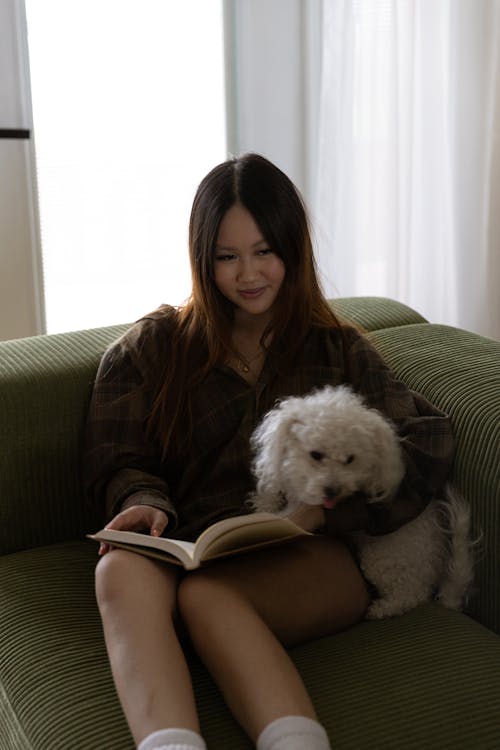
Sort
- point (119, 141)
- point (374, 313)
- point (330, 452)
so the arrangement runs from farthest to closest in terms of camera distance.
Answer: point (119, 141)
point (374, 313)
point (330, 452)

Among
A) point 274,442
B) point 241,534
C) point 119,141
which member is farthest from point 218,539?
point 119,141

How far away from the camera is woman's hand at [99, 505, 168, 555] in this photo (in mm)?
1499

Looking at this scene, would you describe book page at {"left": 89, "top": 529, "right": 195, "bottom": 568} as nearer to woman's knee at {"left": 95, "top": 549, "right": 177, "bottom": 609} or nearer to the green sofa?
woman's knee at {"left": 95, "top": 549, "right": 177, "bottom": 609}

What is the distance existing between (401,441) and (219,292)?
1.45ft

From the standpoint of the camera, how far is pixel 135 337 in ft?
5.88

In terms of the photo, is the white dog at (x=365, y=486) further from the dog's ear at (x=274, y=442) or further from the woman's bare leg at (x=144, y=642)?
the woman's bare leg at (x=144, y=642)

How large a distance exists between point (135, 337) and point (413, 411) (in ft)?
1.75

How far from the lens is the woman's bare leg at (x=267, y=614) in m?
1.21

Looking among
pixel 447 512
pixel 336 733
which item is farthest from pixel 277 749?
pixel 447 512

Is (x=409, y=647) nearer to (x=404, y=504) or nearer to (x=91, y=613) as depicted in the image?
(x=404, y=504)

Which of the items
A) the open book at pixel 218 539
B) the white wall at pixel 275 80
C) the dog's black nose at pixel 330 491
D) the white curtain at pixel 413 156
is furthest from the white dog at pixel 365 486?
the white wall at pixel 275 80

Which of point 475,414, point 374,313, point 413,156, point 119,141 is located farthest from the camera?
point 119,141

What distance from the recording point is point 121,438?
171 centimetres

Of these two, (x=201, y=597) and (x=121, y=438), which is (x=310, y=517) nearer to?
(x=201, y=597)
